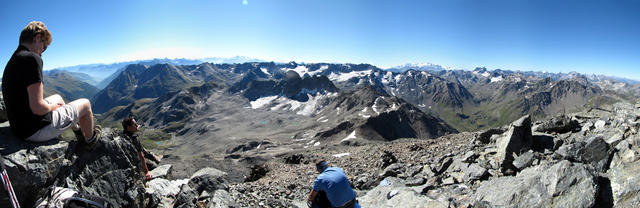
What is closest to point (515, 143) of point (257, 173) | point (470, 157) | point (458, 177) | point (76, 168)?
point (470, 157)

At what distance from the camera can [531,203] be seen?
357 inches

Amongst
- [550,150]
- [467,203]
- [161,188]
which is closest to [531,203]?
[467,203]

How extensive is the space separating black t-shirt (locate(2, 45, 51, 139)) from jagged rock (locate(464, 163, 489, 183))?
15.8 m

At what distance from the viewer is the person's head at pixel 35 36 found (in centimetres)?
671

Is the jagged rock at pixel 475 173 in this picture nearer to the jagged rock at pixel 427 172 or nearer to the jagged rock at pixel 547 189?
the jagged rock at pixel 427 172

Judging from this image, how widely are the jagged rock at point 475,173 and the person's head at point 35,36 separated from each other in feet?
52.6

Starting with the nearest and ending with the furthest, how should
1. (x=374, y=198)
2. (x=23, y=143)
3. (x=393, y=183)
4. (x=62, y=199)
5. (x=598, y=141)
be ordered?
1. (x=62, y=199)
2. (x=23, y=143)
3. (x=598, y=141)
4. (x=374, y=198)
5. (x=393, y=183)

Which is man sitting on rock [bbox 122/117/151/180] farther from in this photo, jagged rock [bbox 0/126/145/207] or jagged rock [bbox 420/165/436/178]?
jagged rock [bbox 420/165/436/178]

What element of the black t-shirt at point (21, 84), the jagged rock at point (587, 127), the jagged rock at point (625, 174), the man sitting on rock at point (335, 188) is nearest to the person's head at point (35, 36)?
the black t-shirt at point (21, 84)

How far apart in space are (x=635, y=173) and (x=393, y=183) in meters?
8.77

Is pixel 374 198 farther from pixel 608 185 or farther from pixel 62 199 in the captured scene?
pixel 62 199

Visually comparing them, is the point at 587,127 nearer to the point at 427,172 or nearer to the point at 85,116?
the point at 427,172

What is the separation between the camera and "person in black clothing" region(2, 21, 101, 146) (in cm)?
644

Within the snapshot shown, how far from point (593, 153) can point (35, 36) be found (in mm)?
18337
